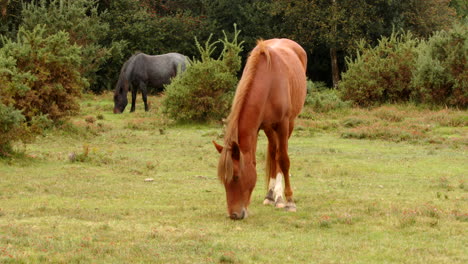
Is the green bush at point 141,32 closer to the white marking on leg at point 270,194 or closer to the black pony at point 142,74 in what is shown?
the black pony at point 142,74

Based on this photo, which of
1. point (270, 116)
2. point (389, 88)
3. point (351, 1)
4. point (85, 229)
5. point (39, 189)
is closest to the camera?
point (85, 229)

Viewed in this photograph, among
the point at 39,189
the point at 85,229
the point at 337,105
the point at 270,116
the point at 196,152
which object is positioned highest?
the point at 270,116

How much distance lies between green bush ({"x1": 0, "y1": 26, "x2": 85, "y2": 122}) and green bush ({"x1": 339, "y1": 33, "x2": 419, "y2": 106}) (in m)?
10.7

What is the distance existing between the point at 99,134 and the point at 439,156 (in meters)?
8.41

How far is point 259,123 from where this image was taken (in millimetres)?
8188

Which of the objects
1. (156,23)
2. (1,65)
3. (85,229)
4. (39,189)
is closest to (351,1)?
(156,23)

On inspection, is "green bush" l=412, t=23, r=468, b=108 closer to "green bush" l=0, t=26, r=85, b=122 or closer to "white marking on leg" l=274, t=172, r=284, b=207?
"green bush" l=0, t=26, r=85, b=122

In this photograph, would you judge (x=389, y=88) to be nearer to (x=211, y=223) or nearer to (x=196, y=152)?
(x=196, y=152)

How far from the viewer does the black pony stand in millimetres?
23688

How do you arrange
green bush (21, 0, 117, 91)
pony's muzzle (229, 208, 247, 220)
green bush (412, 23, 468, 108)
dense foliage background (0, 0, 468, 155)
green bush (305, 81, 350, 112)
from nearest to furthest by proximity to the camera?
pony's muzzle (229, 208, 247, 220) → dense foliage background (0, 0, 468, 155) → green bush (412, 23, 468, 108) → green bush (305, 81, 350, 112) → green bush (21, 0, 117, 91)

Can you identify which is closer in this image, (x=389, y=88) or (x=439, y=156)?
(x=439, y=156)

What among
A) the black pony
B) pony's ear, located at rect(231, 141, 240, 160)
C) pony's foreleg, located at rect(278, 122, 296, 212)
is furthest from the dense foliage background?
pony's ear, located at rect(231, 141, 240, 160)

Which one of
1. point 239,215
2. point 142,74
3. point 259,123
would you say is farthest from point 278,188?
point 142,74

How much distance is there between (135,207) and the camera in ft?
28.7
